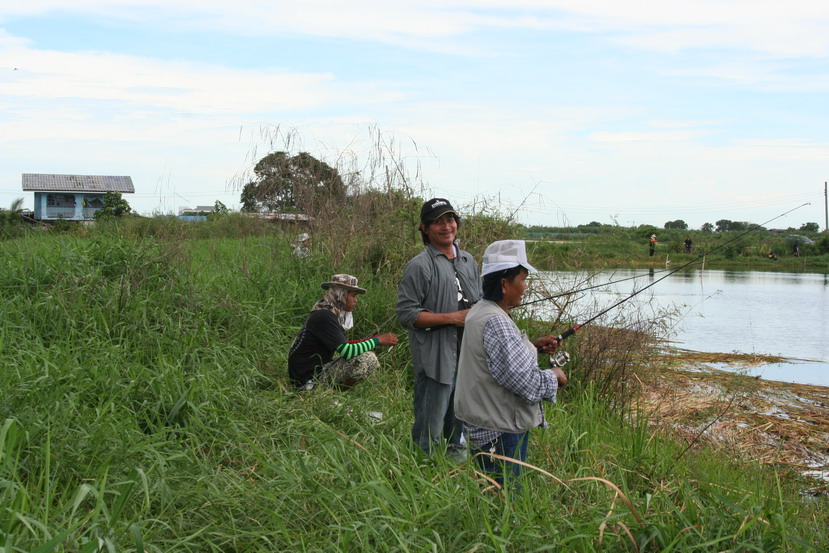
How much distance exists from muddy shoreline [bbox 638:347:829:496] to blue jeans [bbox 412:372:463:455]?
2.21 meters

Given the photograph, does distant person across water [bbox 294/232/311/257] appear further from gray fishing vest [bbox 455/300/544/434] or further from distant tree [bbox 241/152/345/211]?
gray fishing vest [bbox 455/300/544/434]

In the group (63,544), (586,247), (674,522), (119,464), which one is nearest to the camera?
(63,544)

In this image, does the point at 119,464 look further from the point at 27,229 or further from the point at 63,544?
the point at 27,229

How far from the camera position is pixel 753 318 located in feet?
52.3

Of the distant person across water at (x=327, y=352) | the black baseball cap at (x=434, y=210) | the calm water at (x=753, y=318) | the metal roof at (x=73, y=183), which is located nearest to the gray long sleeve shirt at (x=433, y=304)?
the black baseball cap at (x=434, y=210)

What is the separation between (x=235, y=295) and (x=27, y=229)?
3370mm

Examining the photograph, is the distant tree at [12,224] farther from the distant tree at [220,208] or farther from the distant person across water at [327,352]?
the distant person across water at [327,352]

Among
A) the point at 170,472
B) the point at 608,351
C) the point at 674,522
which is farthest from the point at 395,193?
the point at 674,522

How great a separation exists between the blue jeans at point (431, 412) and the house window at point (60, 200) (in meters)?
42.0

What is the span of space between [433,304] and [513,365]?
4.33 ft

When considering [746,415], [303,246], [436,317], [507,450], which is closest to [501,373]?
[507,450]

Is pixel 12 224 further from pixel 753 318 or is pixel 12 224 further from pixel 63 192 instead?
pixel 63 192

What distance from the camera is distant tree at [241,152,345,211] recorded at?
28.8 feet

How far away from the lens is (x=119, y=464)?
346 cm
